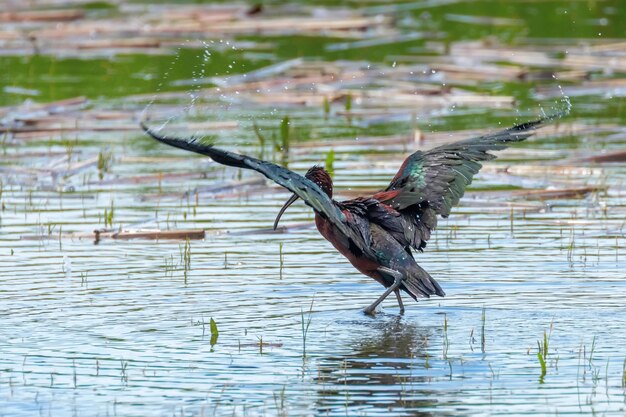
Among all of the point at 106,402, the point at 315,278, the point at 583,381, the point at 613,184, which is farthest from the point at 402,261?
the point at 613,184

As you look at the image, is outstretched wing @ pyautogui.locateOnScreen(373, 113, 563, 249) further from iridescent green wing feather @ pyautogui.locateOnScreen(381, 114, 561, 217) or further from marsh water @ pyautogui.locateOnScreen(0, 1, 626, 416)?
marsh water @ pyautogui.locateOnScreen(0, 1, 626, 416)

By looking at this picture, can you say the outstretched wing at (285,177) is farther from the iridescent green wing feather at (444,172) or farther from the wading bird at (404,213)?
the iridescent green wing feather at (444,172)

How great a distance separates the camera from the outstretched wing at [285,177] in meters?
6.55

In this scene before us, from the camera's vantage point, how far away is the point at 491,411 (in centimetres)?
580

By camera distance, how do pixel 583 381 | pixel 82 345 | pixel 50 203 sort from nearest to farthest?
pixel 583 381 < pixel 82 345 < pixel 50 203

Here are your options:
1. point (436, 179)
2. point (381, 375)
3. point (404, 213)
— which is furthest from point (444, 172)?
point (381, 375)

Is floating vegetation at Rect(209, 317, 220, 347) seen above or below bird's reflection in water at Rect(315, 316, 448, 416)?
above

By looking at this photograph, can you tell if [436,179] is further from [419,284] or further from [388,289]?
[388,289]

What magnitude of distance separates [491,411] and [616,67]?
11.0m

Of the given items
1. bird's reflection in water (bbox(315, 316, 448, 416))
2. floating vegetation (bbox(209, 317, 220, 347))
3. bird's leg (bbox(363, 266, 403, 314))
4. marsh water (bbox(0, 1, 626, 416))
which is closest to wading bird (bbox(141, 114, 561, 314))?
bird's leg (bbox(363, 266, 403, 314))

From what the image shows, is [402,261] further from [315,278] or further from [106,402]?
[106,402]

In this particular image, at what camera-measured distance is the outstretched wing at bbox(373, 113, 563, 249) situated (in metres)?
8.16

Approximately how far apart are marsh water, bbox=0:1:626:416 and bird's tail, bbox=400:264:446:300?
12cm

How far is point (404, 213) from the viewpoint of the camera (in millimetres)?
8211
